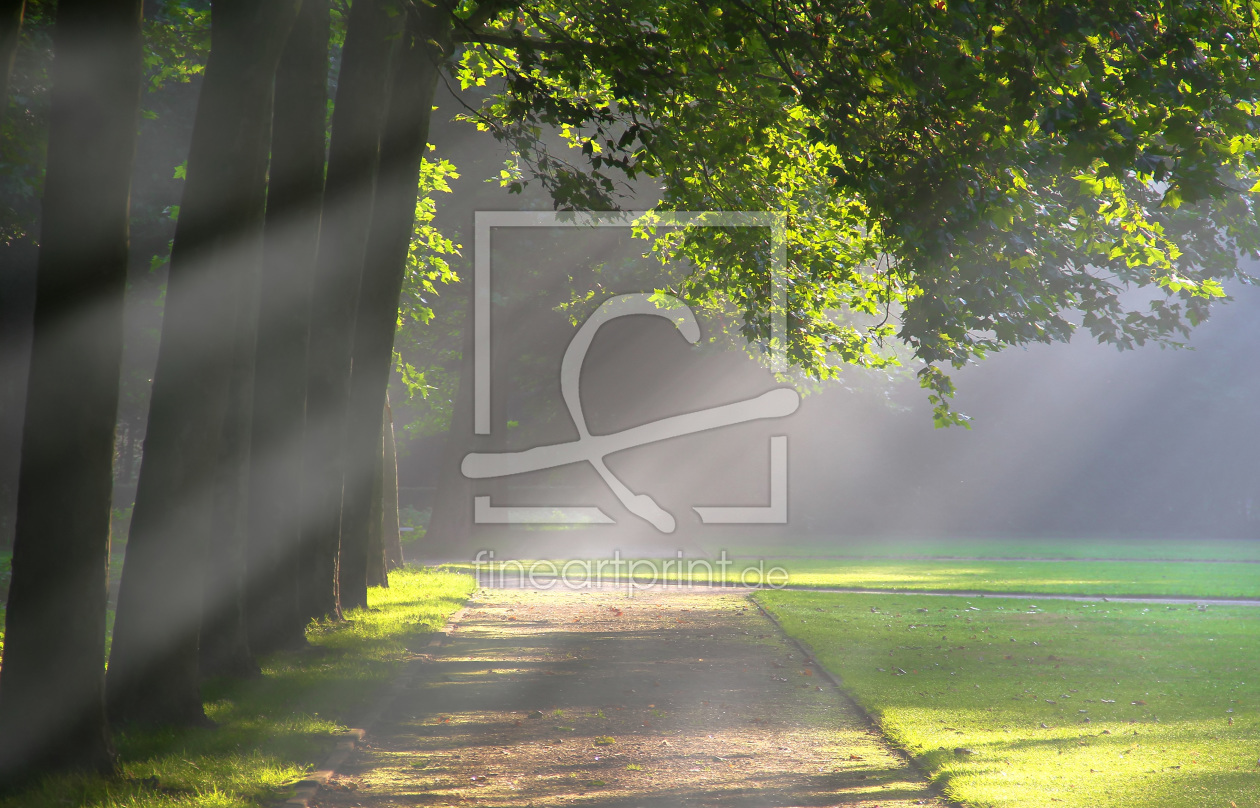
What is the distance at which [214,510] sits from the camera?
9.01 metres

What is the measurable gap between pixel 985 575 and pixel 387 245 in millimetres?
17617

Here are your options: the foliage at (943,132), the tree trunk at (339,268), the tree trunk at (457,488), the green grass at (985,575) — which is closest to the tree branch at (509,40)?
the foliage at (943,132)

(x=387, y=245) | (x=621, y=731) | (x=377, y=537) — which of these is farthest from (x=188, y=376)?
(x=377, y=537)

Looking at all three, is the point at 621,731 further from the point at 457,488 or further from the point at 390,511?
the point at 457,488

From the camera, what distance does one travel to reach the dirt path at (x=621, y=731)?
6547mm

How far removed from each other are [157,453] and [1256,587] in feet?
74.5

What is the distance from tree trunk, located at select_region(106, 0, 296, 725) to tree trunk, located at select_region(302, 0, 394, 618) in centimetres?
409

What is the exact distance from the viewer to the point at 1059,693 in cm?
1032

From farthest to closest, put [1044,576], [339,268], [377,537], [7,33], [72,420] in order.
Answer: [1044,576] → [377,537] → [339,268] → [7,33] → [72,420]

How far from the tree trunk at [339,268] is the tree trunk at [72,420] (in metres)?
5.43

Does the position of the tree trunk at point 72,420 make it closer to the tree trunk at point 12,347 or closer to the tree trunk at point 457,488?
the tree trunk at point 12,347

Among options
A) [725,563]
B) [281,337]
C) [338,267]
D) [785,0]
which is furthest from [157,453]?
[725,563]

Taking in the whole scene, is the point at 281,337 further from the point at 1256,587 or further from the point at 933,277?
the point at 1256,587

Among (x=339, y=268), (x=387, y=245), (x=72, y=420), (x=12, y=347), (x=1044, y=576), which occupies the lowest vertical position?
(x=1044, y=576)
